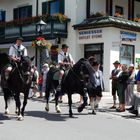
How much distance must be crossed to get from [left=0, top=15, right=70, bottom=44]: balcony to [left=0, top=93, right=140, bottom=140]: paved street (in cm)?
1407

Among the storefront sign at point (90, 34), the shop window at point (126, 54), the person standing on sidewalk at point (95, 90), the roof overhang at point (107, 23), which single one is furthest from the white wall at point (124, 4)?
the person standing on sidewalk at point (95, 90)

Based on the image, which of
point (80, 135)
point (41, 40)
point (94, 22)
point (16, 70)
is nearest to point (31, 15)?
point (94, 22)

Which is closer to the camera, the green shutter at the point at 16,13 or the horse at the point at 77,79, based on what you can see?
the horse at the point at 77,79

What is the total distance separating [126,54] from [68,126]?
17324mm

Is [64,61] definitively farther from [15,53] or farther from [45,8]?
[45,8]

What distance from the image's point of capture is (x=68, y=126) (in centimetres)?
1159

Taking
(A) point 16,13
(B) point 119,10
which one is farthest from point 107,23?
(A) point 16,13

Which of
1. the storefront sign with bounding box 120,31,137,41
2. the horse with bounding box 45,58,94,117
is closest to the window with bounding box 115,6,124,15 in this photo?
the storefront sign with bounding box 120,31,137,41

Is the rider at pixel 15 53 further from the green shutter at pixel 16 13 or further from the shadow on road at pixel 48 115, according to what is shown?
the green shutter at pixel 16 13

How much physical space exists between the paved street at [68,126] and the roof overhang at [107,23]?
12.1 meters

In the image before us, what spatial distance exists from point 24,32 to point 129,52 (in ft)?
26.9

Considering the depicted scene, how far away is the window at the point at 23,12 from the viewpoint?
106 ft

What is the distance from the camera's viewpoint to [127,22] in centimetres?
2775

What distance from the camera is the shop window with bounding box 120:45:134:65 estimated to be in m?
27.9
